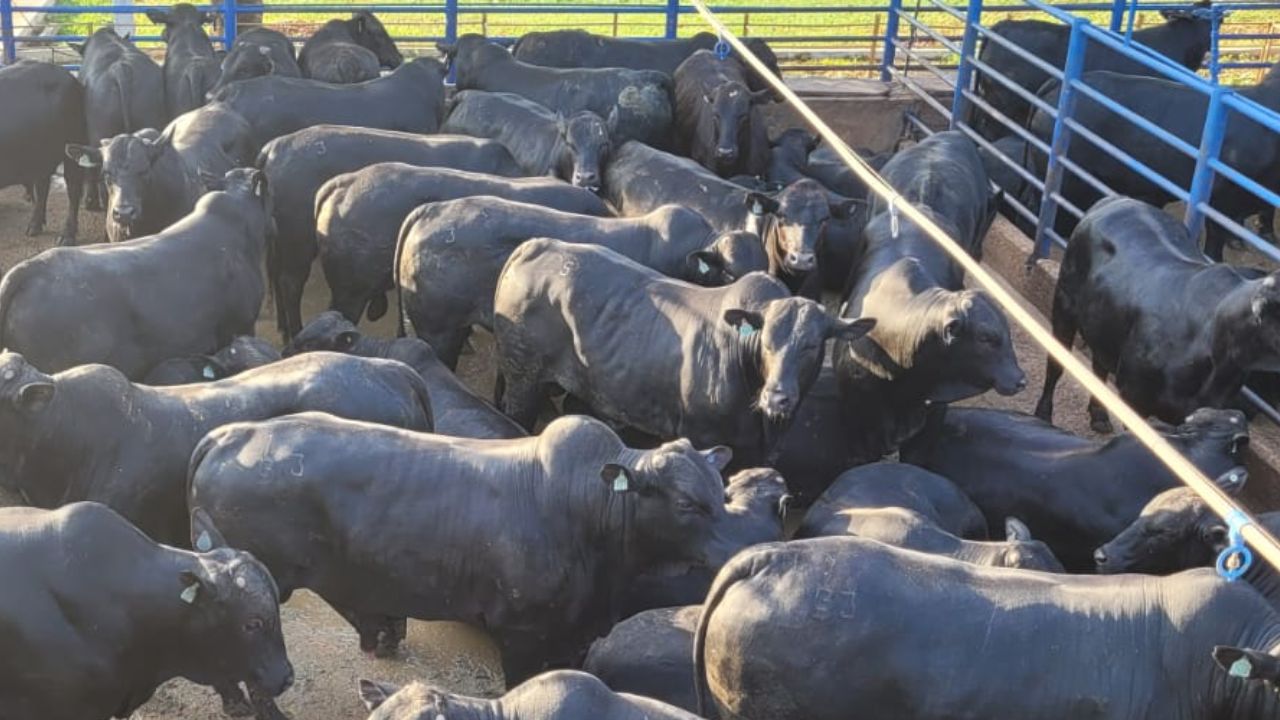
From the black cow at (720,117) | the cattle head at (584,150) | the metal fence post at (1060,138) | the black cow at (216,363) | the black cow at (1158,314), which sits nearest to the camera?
the black cow at (216,363)

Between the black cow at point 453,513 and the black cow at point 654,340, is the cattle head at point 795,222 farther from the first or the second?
the black cow at point 453,513

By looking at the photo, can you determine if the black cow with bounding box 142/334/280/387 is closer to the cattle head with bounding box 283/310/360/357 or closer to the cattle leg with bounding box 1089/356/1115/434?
the cattle head with bounding box 283/310/360/357

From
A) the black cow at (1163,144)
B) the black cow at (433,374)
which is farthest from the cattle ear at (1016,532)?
the black cow at (1163,144)

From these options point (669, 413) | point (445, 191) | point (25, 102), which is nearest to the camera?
point (669, 413)

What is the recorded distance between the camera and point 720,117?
1012 centimetres

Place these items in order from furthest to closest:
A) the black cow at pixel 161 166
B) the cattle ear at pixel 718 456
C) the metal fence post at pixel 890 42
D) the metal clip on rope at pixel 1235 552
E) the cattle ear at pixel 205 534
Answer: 1. the metal fence post at pixel 890 42
2. the black cow at pixel 161 166
3. the cattle ear at pixel 718 456
4. the cattle ear at pixel 205 534
5. the metal clip on rope at pixel 1235 552

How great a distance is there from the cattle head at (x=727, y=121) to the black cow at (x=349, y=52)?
243cm

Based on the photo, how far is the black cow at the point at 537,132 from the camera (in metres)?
9.15

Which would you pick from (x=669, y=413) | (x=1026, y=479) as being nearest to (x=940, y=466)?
(x=1026, y=479)

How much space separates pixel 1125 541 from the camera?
227 inches

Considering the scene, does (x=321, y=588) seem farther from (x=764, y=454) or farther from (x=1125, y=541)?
(x=1125, y=541)

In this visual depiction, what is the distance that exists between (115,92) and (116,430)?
4.77m

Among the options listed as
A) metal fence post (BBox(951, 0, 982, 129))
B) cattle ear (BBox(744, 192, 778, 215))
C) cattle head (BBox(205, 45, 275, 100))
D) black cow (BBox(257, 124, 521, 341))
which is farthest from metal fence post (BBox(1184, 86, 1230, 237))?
cattle head (BBox(205, 45, 275, 100))

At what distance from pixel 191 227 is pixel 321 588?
2605 millimetres
